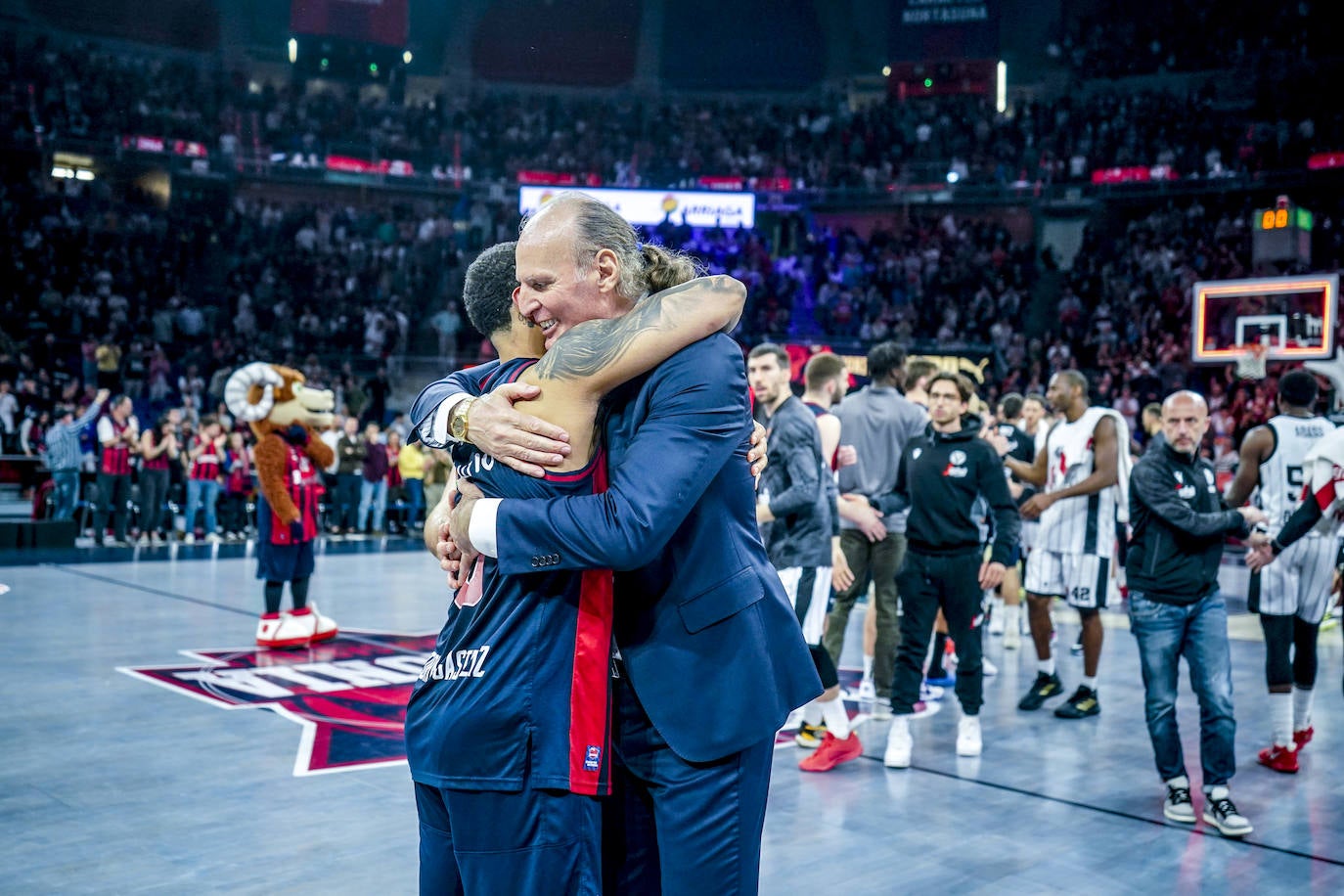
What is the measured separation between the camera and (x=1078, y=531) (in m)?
6.77

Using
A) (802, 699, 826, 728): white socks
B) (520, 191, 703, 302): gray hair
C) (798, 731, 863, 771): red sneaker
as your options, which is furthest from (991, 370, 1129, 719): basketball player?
(520, 191, 703, 302): gray hair

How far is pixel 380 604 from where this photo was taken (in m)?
9.84

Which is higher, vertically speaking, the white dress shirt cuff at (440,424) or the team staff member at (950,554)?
the white dress shirt cuff at (440,424)

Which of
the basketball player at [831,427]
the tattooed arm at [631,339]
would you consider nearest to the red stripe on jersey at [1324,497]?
the basketball player at [831,427]

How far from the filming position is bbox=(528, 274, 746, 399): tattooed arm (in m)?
1.85

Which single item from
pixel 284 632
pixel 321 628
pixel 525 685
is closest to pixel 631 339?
pixel 525 685

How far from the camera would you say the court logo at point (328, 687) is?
5.34 meters

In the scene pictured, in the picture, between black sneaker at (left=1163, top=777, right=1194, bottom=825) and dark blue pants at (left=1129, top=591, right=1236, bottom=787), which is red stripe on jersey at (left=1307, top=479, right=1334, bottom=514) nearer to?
dark blue pants at (left=1129, top=591, right=1236, bottom=787)

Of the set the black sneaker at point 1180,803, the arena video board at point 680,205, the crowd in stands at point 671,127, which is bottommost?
the black sneaker at point 1180,803

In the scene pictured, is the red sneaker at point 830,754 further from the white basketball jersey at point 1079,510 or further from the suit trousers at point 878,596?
the white basketball jersey at point 1079,510

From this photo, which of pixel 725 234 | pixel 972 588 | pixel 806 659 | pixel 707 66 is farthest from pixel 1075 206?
pixel 806 659

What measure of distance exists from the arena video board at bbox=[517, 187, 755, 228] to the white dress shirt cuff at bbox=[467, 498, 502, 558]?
85.1ft

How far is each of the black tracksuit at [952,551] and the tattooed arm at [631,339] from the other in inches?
140

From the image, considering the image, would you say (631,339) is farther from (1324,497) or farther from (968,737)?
(1324,497)
